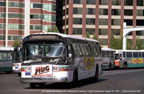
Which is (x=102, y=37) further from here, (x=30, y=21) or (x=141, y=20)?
(x=30, y=21)

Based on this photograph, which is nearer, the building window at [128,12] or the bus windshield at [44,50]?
the bus windshield at [44,50]

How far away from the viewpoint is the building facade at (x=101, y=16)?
110250 mm

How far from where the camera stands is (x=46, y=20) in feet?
312

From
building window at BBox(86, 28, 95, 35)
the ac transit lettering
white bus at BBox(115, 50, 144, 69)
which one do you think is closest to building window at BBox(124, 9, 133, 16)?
building window at BBox(86, 28, 95, 35)

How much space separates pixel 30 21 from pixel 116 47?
71.3ft

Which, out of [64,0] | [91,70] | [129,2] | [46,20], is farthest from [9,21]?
[91,70]

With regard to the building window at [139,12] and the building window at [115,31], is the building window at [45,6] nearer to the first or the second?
the building window at [115,31]

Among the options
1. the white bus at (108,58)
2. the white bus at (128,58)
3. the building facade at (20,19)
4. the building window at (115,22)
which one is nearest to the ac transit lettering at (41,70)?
the white bus at (108,58)

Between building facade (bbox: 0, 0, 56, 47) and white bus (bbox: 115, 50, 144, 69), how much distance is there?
40116 mm

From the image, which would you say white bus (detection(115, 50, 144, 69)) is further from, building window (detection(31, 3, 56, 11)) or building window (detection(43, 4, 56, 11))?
building window (detection(43, 4, 56, 11))

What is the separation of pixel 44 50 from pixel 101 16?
307ft

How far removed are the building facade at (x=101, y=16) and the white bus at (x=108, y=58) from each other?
190ft

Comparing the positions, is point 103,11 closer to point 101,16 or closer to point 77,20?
point 101,16

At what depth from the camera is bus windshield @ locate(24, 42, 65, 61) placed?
61.9ft
